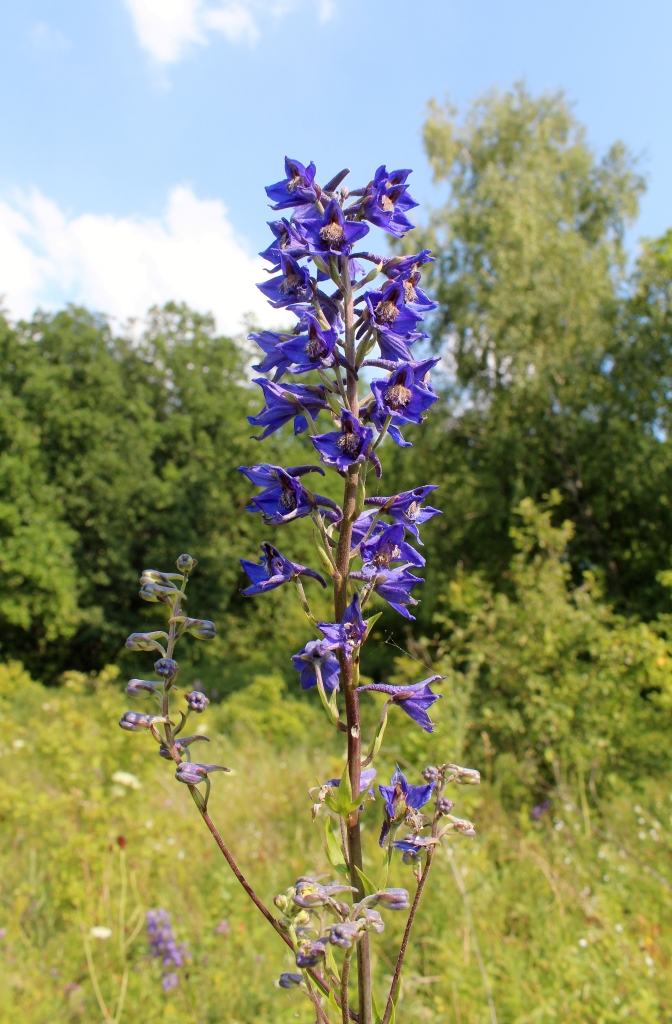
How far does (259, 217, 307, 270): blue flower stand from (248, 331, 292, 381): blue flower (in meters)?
0.18

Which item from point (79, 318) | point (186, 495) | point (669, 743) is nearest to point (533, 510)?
point (669, 743)

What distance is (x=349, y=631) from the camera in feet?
4.40

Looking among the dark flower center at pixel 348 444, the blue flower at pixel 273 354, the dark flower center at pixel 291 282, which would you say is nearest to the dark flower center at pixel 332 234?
the dark flower center at pixel 291 282

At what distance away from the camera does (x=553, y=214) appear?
16234mm

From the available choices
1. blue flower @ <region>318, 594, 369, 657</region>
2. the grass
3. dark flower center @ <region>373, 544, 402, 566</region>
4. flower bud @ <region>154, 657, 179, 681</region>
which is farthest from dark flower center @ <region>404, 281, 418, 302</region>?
the grass

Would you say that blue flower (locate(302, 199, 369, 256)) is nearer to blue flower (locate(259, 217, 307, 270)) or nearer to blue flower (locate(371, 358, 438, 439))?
blue flower (locate(259, 217, 307, 270))

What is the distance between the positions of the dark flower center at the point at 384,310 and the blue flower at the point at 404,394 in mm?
134

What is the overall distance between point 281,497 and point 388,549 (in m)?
0.27

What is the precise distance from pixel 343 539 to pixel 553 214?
56.8 feet

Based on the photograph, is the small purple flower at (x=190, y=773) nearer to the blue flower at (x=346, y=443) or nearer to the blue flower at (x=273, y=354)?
the blue flower at (x=346, y=443)

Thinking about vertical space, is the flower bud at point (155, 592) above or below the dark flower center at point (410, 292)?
below

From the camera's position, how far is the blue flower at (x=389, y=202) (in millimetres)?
1628

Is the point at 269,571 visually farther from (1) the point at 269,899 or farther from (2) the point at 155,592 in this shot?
(1) the point at 269,899

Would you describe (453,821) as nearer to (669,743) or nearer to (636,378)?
(669,743)
